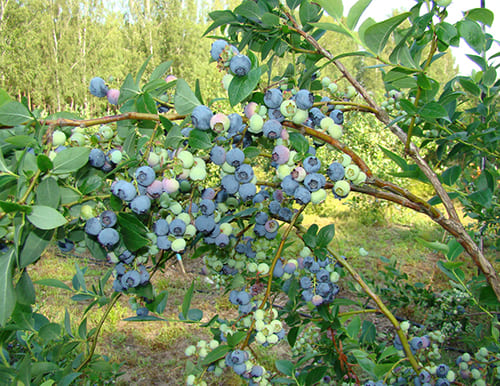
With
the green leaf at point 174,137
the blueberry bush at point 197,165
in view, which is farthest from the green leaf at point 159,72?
the green leaf at point 174,137

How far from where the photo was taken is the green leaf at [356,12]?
534mm

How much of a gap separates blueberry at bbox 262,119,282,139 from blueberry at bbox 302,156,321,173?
0.06 meters

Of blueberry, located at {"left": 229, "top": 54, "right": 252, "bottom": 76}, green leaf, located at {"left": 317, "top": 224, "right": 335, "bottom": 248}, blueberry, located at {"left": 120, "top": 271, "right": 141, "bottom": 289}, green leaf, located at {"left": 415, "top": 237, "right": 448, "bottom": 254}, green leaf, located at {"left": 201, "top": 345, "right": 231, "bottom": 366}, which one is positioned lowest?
green leaf, located at {"left": 201, "top": 345, "right": 231, "bottom": 366}

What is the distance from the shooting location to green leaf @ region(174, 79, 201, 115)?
49 centimetres

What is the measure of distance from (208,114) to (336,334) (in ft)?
2.55

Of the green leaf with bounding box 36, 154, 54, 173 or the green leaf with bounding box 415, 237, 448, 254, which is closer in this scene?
the green leaf with bounding box 36, 154, 54, 173

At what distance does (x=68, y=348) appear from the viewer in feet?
2.75

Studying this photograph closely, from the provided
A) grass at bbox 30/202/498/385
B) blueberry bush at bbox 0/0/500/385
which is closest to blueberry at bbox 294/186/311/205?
blueberry bush at bbox 0/0/500/385

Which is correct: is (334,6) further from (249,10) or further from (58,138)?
(58,138)

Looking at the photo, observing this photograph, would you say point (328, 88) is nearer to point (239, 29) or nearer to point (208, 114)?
point (239, 29)

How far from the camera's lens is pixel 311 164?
532 millimetres

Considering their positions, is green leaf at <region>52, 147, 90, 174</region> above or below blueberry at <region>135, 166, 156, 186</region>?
above

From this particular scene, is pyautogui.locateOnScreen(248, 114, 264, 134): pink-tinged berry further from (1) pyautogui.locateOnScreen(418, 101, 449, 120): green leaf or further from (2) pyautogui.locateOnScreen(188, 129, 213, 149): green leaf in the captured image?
(1) pyautogui.locateOnScreen(418, 101, 449, 120): green leaf

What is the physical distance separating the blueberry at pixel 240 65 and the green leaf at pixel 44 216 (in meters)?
0.27
